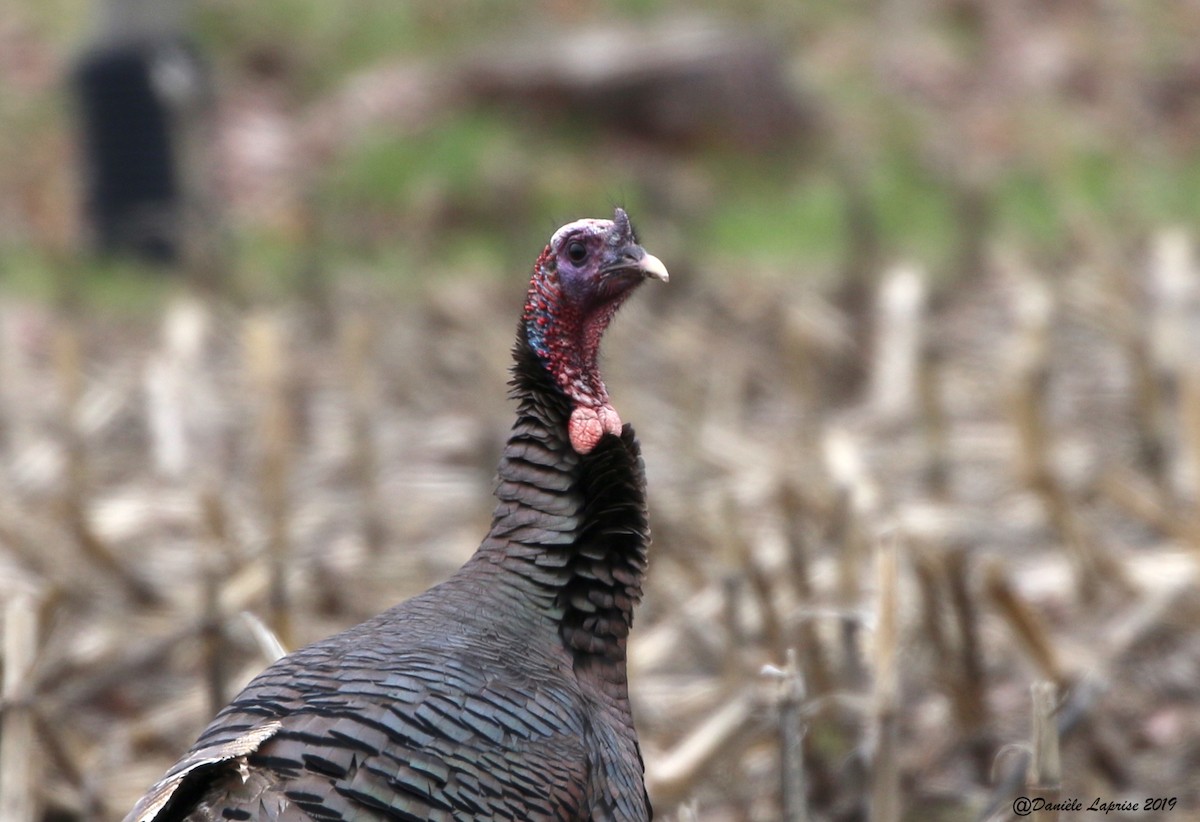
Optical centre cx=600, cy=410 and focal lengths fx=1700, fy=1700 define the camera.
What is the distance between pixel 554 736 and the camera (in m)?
3.12

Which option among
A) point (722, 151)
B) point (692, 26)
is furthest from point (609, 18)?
point (722, 151)

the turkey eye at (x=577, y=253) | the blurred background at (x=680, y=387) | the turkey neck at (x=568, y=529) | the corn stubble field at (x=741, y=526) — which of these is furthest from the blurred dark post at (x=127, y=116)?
the turkey neck at (x=568, y=529)

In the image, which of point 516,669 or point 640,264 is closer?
point 516,669

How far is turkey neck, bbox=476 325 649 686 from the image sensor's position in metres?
3.44

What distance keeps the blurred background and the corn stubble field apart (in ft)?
0.07

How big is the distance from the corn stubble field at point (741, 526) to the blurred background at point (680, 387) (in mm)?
20

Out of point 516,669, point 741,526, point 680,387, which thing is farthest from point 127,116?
point 516,669

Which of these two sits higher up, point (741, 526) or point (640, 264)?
point (741, 526)

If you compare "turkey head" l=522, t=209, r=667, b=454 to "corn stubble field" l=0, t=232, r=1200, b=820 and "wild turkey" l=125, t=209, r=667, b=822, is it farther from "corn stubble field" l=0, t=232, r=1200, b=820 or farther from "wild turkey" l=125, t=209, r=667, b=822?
"corn stubble field" l=0, t=232, r=1200, b=820

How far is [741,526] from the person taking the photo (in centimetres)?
585

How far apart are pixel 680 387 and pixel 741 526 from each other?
1.71 meters

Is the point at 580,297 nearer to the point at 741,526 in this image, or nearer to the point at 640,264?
the point at 640,264

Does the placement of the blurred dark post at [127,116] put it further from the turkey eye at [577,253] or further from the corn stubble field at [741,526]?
the turkey eye at [577,253]

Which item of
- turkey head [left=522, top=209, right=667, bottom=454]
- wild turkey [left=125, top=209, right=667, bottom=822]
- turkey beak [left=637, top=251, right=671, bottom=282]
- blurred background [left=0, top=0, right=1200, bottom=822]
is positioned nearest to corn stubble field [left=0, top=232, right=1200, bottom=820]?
blurred background [left=0, top=0, right=1200, bottom=822]
